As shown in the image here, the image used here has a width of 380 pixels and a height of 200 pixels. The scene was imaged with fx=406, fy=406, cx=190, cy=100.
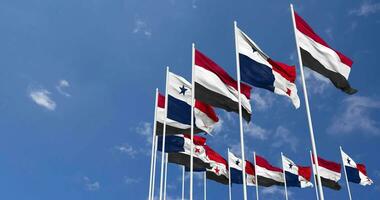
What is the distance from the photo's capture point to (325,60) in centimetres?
1597

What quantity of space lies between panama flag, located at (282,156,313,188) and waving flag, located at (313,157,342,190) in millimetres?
2319

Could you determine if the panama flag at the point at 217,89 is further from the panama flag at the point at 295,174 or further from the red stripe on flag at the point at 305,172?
the red stripe on flag at the point at 305,172

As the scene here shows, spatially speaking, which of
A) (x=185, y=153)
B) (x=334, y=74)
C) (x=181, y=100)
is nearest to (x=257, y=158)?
(x=185, y=153)

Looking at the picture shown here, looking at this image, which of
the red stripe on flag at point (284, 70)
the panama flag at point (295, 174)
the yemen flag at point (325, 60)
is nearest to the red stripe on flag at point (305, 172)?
the panama flag at point (295, 174)

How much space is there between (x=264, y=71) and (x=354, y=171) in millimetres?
25876

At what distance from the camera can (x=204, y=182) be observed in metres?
35.2

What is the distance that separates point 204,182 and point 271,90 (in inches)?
795

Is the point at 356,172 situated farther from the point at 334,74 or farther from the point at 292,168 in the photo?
the point at 334,74

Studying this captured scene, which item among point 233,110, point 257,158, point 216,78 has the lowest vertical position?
point 233,110

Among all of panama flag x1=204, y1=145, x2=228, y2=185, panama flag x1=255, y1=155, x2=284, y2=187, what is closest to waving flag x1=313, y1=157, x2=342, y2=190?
panama flag x1=255, y1=155, x2=284, y2=187

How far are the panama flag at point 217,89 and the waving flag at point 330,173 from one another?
19.9m

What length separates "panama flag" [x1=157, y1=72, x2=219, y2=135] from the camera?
2103 cm

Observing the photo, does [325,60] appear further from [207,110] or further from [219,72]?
[207,110]

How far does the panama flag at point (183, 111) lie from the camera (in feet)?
69.0
